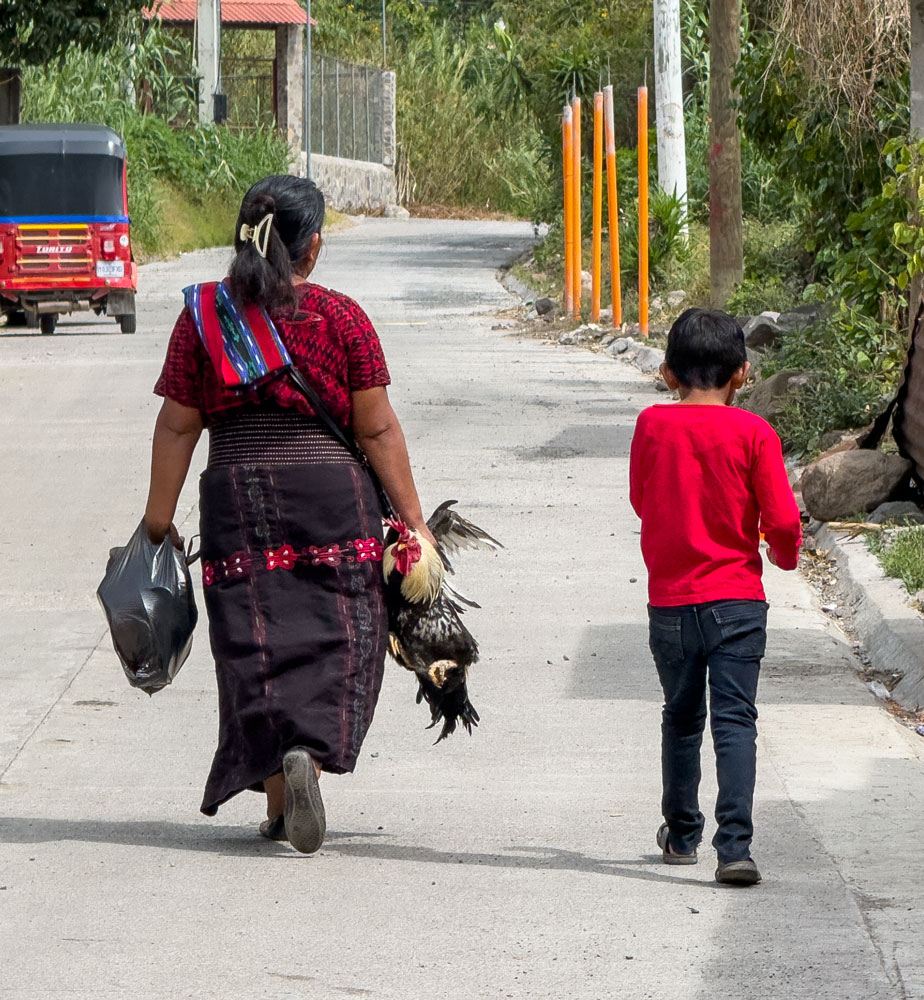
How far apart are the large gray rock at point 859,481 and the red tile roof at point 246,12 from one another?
40.9 meters

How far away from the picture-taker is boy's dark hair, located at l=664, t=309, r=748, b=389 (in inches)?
182

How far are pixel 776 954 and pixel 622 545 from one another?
226 inches

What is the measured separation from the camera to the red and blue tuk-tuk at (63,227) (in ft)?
73.9

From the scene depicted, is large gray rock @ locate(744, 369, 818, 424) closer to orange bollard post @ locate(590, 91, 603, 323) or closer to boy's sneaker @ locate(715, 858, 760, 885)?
boy's sneaker @ locate(715, 858, 760, 885)

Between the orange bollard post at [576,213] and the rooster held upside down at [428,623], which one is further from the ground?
the orange bollard post at [576,213]

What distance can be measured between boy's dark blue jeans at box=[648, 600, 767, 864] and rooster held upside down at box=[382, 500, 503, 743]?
623 mm

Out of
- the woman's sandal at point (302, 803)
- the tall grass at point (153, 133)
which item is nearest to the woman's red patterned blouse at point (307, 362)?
the woman's sandal at point (302, 803)

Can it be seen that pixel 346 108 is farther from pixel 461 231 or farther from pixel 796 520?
pixel 796 520

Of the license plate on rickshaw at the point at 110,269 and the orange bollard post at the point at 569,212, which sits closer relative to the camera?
the license plate on rickshaw at the point at 110,269

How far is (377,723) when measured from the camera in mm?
6566

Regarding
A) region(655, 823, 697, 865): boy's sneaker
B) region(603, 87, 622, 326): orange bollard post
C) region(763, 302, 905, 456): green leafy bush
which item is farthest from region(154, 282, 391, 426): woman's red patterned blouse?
region(603, 87, 622, 326): orange bollard post

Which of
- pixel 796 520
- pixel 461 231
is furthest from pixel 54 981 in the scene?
pixel 461 231

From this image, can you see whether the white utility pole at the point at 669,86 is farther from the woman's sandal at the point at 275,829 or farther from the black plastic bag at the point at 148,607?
the woman's sandal at the point at 275,829

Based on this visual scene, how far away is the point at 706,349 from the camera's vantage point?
461 centimetres
